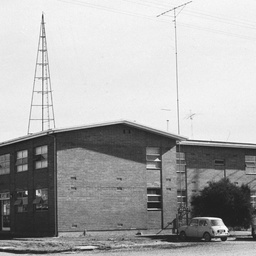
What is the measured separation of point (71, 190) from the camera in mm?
41531

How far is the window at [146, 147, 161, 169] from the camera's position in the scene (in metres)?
45.1

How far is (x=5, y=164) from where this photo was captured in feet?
157

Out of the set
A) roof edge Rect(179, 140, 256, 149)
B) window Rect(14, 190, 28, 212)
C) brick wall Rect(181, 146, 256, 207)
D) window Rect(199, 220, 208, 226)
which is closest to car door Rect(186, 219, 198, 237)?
window Rect(199, 220, 208, 226)

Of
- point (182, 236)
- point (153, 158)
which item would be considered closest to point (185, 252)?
point (182, 236)

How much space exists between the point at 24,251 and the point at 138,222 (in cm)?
1511

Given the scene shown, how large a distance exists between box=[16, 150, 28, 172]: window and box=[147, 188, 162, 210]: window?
9.25 metres

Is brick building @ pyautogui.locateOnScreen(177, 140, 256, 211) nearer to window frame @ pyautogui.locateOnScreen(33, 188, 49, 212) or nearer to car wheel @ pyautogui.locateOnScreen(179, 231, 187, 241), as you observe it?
car wheel @ pyautogui.locateOnScreen(179, 231, 187, 241)

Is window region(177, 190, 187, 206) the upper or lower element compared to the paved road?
upper

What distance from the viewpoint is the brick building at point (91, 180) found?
1633 inches

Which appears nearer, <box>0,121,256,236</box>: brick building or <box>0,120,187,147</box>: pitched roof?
<box>0,120,187,147</box>: pitched roof

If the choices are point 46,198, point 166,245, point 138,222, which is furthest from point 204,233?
point 46,198

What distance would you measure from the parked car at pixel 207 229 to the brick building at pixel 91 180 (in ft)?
22.9

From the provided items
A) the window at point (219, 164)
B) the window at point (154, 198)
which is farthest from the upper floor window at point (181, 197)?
the window at point (219, 164)

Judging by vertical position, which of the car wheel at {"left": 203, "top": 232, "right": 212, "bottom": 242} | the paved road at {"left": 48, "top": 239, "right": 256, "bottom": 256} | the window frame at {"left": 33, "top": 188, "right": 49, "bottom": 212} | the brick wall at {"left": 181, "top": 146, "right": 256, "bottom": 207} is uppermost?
the brick wall at {"left": 181, "top": 146, "right": 256, "bottom": 207}
